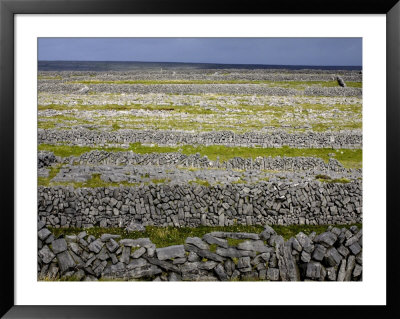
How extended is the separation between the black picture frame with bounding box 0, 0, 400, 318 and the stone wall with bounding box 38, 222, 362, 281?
1041mm

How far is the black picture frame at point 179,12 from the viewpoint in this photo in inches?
129

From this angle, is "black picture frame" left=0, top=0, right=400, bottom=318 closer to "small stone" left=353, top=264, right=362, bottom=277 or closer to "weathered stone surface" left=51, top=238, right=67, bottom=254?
"small stone" left=353, top=264, right=362, bottom=277

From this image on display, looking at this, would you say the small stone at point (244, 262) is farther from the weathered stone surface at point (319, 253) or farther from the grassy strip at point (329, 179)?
the grassy strip at point (329, 179)

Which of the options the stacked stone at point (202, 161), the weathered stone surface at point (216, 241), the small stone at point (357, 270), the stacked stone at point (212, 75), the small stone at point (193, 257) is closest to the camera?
the small stone at point (357, 270)

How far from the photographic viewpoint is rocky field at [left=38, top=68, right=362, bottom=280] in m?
6.08

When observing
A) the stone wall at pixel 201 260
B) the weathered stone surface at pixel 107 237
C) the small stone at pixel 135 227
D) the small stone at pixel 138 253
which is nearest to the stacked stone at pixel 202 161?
the small stone at pixel 135 227

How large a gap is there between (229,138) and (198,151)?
31.7 inches

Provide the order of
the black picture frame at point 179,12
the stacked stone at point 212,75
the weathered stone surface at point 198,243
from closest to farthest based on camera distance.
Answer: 1. the black picture frame at point 179,12
2. the weathered stone surface at point 198,243
3. the stacked stone at point 212,75

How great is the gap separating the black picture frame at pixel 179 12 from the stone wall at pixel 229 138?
3708 mm

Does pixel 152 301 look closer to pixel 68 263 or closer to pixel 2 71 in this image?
pixel 68 263

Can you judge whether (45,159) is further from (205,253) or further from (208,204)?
(205,253)

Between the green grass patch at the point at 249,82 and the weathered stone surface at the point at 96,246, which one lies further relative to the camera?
the green grass patch at the point at 249,82

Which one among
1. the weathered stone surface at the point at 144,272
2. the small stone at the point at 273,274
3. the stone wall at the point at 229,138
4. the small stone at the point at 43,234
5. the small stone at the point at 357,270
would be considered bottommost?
the small stone at the point at 273,274

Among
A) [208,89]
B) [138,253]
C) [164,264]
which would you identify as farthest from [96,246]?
[208,89]
